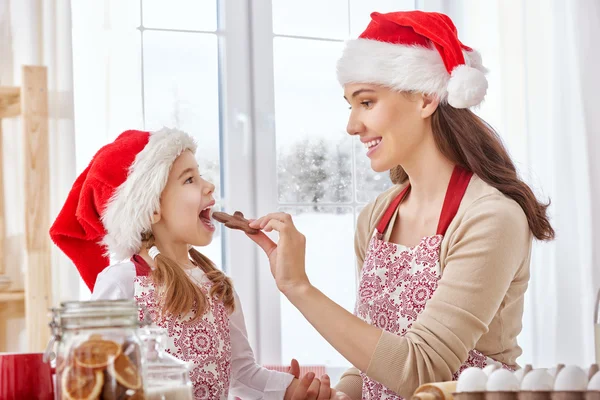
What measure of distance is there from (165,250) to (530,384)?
3.79 feet

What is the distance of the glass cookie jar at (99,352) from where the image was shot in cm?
89

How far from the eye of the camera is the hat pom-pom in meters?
1.69

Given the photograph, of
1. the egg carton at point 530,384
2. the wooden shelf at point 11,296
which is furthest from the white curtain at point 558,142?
the egg carton at point 530,384

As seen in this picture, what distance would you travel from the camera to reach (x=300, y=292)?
1541 millimetres

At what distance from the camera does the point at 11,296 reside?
2221mm

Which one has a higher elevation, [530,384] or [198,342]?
[530,384]

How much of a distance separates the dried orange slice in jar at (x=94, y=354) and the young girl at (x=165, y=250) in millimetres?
767

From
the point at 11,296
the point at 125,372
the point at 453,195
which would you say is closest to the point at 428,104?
the point at 453,195

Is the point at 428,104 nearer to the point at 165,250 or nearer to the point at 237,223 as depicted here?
the point at 237,223

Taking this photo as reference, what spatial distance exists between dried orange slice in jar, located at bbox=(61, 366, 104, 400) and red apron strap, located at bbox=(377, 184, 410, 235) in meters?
1.08

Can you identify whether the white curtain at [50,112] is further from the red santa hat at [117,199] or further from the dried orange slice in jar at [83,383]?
the dried orange slice in jar at [83,383]

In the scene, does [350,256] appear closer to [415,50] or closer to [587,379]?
[415,50]

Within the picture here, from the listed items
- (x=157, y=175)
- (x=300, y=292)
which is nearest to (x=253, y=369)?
(x=300, y=292)

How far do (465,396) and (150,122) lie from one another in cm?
191
